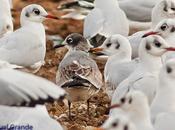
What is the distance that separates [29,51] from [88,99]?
3.54 ft

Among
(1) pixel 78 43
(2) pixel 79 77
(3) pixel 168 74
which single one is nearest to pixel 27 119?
(3) pixel 168 74

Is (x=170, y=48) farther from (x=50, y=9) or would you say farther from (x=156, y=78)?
(x=50, y=9)

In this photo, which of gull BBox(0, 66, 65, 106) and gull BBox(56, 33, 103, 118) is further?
gull BBox(56, 33, 103, 118)

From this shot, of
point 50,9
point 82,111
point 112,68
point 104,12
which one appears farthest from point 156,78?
point 50,9

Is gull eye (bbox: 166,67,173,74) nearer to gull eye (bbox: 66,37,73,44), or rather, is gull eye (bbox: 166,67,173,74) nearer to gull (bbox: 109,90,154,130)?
gull (bbox: 109,90,154,130)

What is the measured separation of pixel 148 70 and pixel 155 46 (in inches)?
11.9

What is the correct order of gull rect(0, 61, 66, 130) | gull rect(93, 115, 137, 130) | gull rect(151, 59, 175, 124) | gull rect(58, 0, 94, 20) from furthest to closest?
gull rect(58, 0, 94, 20) < gull rect(151, 59, 175, 124) < gull rect(0, 61, 66, 130) < gull rect(93, 115, 137, 130)

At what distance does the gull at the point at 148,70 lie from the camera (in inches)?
368

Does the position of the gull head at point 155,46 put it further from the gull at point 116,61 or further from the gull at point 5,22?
the gull at point 5,22

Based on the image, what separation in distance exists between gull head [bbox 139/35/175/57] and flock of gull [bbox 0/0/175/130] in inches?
0.4

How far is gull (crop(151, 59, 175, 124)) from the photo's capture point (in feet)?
28.3

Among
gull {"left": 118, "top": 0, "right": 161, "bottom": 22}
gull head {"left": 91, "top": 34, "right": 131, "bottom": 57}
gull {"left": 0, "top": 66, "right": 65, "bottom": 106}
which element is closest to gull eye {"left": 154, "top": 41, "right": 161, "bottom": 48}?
gull head {"left": 91, "top": 34, "right": 131, "bottom": 57}

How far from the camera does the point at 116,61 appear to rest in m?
10.9

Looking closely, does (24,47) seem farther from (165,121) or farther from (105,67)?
(165,121)
